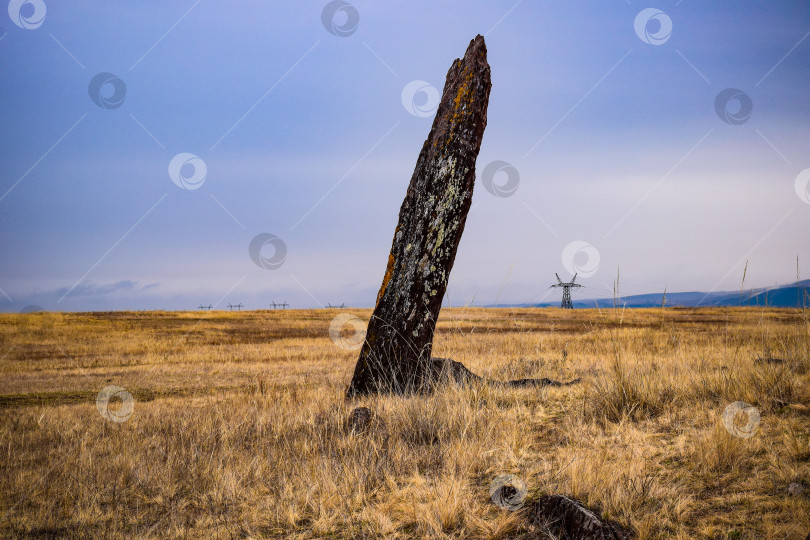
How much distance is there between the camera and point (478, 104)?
6.12 meters

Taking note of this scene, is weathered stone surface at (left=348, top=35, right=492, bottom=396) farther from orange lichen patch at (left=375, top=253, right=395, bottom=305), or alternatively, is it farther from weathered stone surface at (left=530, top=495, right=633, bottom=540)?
weathered stone surface at (left=530, top=495, right=633, bottom=540)

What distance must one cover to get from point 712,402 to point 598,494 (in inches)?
93.6

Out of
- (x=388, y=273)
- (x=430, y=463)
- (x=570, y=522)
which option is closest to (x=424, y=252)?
(x=388, y=273)

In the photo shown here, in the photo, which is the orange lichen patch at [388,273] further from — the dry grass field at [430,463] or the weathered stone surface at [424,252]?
the dry grass field at [430,463]

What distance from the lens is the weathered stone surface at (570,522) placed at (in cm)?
212

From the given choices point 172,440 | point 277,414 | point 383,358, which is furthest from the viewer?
point 383,358

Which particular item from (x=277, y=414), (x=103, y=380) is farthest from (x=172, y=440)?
(x=103, y=380)

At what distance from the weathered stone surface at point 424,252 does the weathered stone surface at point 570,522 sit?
332cm

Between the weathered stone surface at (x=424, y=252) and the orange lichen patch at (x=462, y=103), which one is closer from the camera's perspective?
the weathered stone surface at (x=424, y=252)

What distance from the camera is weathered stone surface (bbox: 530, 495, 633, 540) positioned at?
2.12 metres

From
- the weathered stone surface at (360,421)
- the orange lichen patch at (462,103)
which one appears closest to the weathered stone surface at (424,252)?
the orange lichen patch at (462,103)

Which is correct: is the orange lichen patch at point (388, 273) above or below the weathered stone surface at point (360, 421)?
above

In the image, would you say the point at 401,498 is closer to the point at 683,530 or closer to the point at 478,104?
the point at 683,530

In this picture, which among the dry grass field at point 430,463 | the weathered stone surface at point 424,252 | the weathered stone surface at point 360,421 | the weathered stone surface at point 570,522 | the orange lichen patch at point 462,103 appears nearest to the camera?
the weathered stone surface at point 570,522
